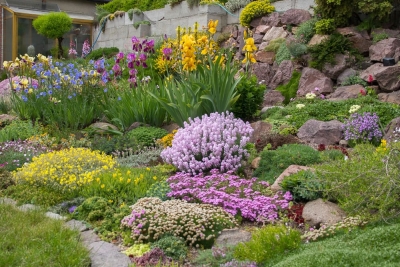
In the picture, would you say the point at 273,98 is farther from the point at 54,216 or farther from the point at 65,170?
the point at 54,216

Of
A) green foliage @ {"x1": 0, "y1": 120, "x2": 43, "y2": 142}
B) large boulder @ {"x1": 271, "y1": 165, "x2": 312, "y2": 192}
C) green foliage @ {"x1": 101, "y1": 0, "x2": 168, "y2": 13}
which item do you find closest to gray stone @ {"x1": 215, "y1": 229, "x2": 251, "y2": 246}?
large boulder @ {"x1": 271, "y1": 165, "x2": 312, "y2": 192}

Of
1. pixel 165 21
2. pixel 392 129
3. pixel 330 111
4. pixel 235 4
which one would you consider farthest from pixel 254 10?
pixel 392 129

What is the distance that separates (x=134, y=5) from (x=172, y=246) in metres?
18.2

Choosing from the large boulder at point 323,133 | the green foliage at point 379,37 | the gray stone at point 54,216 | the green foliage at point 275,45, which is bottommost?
the gray stone at point 54,216

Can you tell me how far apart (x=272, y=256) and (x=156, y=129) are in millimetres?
4999

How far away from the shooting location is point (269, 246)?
3.80 m

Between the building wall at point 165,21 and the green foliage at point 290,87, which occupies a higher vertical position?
the building wall at point 165,21

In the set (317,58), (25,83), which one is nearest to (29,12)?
(25,83)

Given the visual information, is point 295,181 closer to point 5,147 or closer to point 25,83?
point 5,147

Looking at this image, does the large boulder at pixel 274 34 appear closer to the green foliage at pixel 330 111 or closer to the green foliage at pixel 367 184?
the green foliage at pixel 330 111

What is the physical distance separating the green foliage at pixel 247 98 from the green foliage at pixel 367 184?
3624mm

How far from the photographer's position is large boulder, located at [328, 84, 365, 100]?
9.97 meters

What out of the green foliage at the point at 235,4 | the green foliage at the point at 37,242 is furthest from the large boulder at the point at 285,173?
the green foliage at the point at 235,4

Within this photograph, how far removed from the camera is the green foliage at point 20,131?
9.09 m
